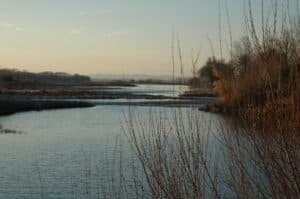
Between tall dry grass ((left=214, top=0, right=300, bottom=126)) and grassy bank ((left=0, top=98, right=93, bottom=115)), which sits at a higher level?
tall dry grass ((left=214, top=0, right=300, bottom=126))

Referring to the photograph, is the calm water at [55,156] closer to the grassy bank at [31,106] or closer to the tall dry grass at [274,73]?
the tall dry grass at [274,73]

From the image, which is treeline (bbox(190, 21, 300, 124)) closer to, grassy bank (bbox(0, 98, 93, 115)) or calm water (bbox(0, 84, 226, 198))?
calm water (bbox(0, 84, 226, 198))

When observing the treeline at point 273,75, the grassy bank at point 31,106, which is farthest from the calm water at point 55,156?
the grassy bank at point 31,106

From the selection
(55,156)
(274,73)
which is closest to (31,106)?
(55,156)

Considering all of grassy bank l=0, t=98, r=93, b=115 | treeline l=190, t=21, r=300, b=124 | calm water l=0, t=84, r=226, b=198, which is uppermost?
treeline l=190, t=21, r=300, b=124

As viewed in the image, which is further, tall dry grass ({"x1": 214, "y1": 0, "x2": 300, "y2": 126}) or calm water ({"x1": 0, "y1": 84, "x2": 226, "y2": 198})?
calm water ({"x1": 0, "y1": 84, "x2": 226, "y2": 198})

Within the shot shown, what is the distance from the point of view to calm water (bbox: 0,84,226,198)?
14242mm

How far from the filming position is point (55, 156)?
19.5m

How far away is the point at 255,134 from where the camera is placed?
4.14m

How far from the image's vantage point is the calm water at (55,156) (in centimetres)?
1424

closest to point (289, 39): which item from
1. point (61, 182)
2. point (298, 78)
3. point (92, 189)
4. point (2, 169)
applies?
point (298, 78)

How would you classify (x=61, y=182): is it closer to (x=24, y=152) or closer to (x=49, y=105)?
(x=24, y=152)

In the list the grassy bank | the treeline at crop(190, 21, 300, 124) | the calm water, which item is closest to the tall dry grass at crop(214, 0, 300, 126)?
the treeline at crop(190, 21, 300, 124)

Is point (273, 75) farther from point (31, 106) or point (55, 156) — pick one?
point (31, 106)
